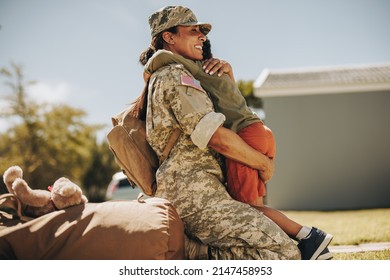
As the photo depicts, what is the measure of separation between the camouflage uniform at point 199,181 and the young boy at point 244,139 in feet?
0.26

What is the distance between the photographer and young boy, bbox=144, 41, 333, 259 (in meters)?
2.28

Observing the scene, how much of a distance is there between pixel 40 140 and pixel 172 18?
17.4 meters

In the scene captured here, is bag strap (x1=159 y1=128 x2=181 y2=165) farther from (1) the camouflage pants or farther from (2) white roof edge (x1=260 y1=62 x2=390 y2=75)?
(2) white roof edge (x1=260 y1=62 x2=390 y2=75)

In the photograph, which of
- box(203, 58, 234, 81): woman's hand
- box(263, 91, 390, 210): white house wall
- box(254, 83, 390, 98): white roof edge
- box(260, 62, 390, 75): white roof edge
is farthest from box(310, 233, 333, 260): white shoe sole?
box(260, 62, 390, 75): white roof edge

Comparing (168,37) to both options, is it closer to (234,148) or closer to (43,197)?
(234,148)

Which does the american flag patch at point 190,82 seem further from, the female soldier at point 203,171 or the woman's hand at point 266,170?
the woman's hand at point 266,170

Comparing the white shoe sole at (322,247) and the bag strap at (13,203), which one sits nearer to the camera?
the bag strap at (13,203)

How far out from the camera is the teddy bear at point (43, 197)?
2053 mm

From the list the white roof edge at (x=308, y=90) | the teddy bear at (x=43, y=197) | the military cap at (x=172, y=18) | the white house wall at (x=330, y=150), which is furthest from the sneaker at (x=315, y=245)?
the white roof edge at (x=308, y=90)

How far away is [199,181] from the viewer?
87.7 inches

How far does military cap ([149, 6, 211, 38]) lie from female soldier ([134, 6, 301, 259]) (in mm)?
348

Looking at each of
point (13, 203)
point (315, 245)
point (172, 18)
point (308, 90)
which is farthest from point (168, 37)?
point (308, 90)
